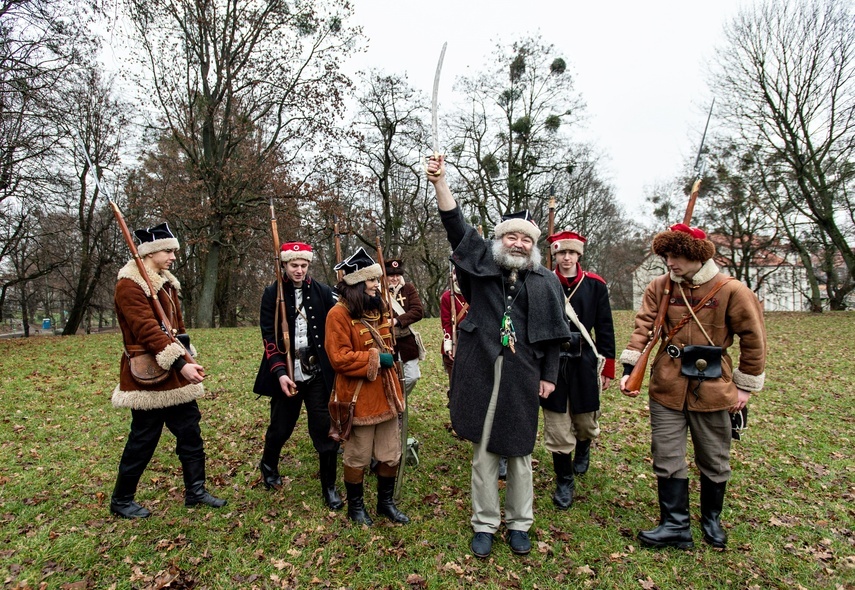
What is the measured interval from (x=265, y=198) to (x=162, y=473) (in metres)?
14.5

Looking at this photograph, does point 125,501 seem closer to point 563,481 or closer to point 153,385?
point 153,385

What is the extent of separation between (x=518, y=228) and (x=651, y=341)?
4.47ft

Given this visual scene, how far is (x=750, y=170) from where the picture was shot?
21359 mm

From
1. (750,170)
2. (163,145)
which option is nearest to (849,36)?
(750,170)

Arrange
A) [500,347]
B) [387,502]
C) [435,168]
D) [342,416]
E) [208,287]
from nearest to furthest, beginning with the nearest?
1. [435,168]
2. [500,347]
3. [342,416]
4. [387,502]
5. [208,287]

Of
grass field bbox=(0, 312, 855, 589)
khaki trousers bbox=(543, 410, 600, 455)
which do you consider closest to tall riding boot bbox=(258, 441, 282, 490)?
grass field bbox=(0, 312, 855, 589)

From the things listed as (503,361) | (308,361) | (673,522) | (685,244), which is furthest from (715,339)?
(308,361)

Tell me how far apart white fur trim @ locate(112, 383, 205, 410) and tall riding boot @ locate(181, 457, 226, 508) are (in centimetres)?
62

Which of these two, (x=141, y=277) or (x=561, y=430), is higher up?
(x=141, y=277)

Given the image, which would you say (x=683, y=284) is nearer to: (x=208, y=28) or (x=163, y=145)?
(x=208, y=28)

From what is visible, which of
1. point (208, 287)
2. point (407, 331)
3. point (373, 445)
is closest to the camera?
point (373, 445)

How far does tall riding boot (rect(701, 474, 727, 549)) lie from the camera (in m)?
3.45

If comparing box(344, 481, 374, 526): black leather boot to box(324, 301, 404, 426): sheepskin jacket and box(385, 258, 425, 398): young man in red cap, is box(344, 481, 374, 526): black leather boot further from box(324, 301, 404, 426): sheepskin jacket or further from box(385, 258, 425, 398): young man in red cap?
box(385, 258, 425, 398): young man in red cap

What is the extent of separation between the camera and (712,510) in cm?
351
